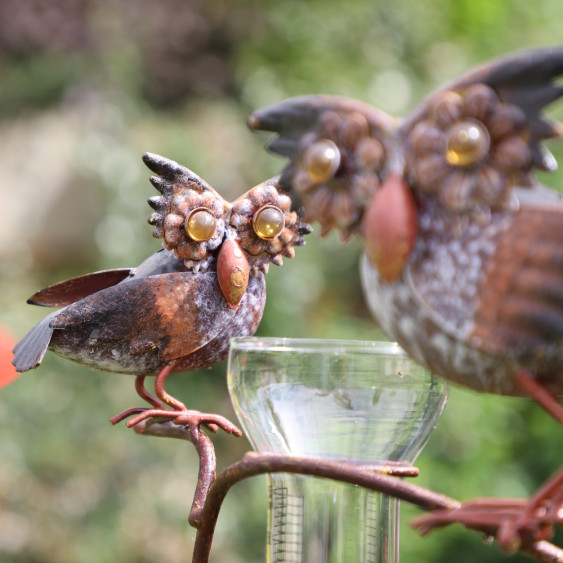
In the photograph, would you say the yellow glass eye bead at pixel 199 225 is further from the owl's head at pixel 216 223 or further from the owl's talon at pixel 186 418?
the owl's talon at pixel 186 418

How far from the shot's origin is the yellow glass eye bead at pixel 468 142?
1.32 feet

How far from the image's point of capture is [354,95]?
2301mm

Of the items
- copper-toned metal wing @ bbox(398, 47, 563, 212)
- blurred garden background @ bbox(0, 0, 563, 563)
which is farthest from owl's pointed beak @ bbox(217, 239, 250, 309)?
blurred garden background @ bbox(0, 0, 563, 563)

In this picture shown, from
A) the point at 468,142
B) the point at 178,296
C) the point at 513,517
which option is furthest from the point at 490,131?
the point at 178,296

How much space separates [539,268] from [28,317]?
2.04 metres

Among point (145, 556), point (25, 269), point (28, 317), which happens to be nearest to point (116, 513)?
point (145, 556)

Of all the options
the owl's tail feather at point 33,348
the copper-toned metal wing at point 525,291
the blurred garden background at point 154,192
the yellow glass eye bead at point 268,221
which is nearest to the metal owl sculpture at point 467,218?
the copper-toned metal wing at point 525,291

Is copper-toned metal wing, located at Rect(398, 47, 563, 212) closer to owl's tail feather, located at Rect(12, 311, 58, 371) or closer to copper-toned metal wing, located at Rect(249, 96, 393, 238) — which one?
copper-toned metal wing, located at Rect(249, 96, 393, 238)

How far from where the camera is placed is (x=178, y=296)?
625 millimetres

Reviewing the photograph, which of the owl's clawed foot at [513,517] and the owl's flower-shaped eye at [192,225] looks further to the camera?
the owl's flower-shaped eye at [192,225]

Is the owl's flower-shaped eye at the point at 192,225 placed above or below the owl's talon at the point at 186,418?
above

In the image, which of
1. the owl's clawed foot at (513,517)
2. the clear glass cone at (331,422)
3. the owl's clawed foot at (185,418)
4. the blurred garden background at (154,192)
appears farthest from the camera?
the blurred garden background at (154,192)

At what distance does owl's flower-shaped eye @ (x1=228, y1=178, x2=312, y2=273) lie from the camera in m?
0.62

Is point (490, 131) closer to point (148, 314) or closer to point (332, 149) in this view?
point (332, 149)
